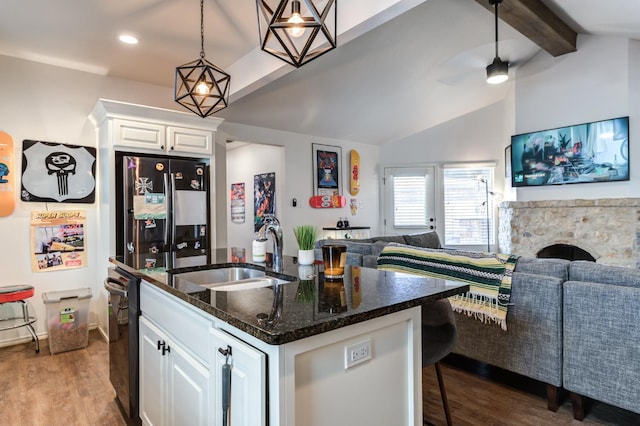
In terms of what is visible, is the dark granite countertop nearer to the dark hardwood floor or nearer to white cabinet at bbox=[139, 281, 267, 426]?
white cabinet at bbox=[139, 281, 267, 426]

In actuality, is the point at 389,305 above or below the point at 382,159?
below

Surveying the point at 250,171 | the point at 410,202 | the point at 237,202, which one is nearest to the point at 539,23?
A: the point at 410,202

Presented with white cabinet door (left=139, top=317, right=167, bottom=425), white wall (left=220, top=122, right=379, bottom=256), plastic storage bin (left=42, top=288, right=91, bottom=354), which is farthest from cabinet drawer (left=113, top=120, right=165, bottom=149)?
white cabinet door (left=139, top=317, right=167, bottom=425)

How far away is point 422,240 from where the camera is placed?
182 inches

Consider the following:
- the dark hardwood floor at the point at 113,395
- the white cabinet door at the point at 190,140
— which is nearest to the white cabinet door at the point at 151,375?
the dark hardwood floor at the point at 113,395

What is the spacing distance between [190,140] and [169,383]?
2923 millimetres

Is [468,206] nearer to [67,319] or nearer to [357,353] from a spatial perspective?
[67,319]

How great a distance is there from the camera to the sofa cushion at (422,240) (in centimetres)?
447

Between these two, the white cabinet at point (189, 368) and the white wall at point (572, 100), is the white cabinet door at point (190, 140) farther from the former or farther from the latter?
the white wall at point (572, 100)

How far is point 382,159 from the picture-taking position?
7.32 m

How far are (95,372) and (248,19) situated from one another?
310cm

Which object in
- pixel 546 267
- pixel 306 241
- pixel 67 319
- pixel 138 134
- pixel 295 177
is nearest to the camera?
pixel 306 241

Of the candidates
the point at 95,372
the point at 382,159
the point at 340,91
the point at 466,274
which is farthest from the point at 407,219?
the point at 95,372

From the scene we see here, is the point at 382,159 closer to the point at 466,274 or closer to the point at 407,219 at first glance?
the point at 407,219
